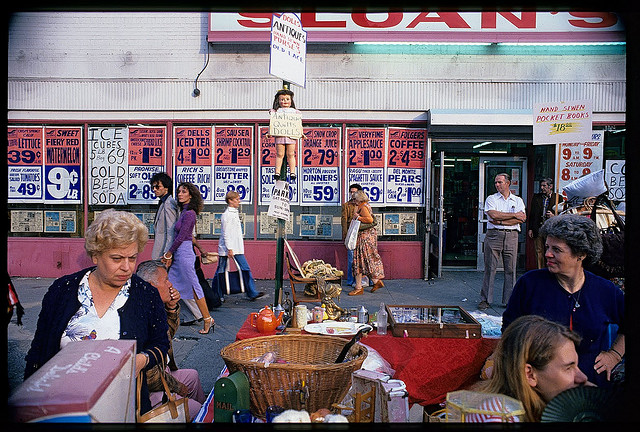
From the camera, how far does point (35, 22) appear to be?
11.0m

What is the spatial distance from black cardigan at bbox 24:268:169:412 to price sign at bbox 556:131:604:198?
9.84 meters

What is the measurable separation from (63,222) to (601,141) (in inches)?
469

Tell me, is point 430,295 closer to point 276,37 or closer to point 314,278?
point 314,278

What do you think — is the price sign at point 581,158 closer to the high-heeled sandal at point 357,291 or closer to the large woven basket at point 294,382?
the high-heeled sandal at point 357,291

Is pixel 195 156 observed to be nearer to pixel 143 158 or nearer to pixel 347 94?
pixel 143 158

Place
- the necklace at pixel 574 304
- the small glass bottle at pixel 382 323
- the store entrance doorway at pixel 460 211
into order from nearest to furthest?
the necklace at pixel 574 304, the small glass bottle at pixel 382 323, the store entrance doorway at pixel 460 211

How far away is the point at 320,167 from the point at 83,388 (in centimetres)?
920

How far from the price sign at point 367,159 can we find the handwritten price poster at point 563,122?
14.4ft

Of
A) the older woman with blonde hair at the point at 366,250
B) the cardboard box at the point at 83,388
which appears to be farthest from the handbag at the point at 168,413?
the older woman with blonde hair at the point at 366,250

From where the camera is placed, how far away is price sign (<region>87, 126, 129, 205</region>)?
10.6m

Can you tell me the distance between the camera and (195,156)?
10570mm

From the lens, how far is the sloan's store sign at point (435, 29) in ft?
33.1

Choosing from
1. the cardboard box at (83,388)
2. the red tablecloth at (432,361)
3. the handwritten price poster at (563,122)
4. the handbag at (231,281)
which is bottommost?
the handbag at (231,281)

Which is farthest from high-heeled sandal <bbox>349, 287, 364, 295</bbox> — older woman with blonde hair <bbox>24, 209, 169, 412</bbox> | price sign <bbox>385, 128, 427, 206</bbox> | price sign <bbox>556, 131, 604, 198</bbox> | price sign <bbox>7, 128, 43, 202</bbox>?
price sign <bbox>7, 128, 43, 202</bbox>
